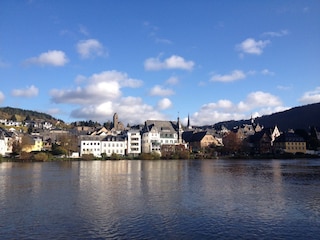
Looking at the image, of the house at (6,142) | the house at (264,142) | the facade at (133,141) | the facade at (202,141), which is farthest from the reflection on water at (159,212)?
the house at (264,142)

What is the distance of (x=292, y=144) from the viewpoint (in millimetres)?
125500

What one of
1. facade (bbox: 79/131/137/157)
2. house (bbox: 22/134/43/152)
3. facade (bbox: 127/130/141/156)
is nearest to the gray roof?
facade (bbox: 127/130/141/156)

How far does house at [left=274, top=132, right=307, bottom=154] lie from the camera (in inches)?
4921

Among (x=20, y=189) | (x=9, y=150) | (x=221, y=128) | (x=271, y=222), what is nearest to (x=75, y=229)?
(x=271, y=222)

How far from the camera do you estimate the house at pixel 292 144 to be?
12500cm

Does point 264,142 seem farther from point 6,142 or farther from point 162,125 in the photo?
point 6,142

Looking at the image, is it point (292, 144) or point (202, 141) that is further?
point (202, 141)

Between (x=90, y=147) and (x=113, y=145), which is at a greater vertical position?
(x=113, y=145)

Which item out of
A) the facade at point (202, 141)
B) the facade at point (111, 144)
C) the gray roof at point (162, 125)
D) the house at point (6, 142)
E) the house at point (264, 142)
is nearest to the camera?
the house at point (6, 142)

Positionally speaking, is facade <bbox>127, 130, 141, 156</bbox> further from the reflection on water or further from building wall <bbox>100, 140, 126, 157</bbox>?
the reflection on water

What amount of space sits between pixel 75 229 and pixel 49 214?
3988 millimetres

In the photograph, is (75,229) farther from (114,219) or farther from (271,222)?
(271,222)

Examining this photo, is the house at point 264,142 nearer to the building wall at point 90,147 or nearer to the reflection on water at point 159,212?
the building wall at point 90,147

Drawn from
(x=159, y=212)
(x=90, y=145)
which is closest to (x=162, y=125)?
(x=90, y=145)
